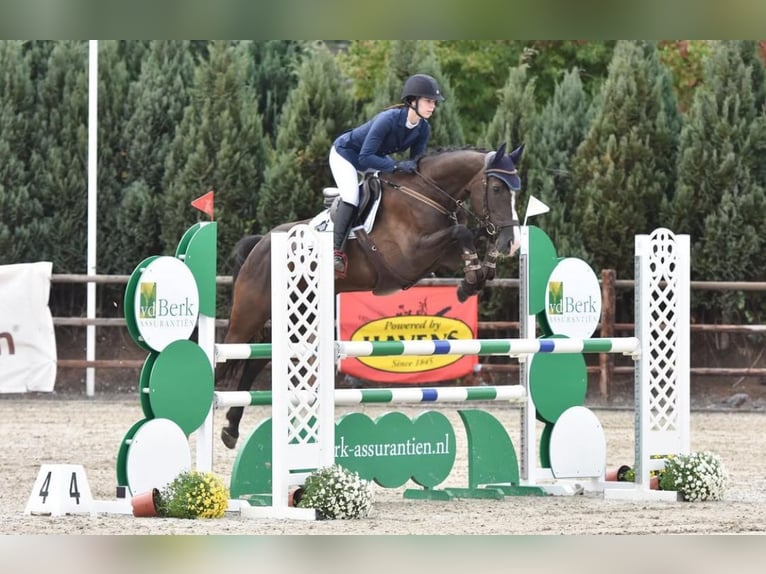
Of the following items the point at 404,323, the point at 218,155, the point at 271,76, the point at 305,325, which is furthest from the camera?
the point at 271,76

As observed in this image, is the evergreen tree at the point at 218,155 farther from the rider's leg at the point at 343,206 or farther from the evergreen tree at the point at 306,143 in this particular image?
the rider's leg at the point at 343,206

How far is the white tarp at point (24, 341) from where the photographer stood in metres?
A: 9.66

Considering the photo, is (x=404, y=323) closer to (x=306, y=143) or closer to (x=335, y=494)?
(x=306, y=143)

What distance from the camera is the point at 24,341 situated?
9672 millimetres

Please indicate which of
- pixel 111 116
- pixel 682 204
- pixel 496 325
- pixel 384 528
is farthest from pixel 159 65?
pixel 384 528

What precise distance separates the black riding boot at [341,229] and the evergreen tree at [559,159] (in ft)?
18.1

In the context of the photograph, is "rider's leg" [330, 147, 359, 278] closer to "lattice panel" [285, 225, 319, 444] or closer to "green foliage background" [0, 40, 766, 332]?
"lattice panel" [285, 225, 319, 444]

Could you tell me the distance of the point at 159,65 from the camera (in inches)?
468

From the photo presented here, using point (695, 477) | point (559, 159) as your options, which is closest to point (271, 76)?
point (559, 159)

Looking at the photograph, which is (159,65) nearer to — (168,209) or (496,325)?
(168,209)

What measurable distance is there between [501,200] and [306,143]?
628 centimetres

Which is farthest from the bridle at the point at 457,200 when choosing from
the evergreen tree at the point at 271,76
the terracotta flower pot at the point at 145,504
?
the evergreen tree at the point at 271,76

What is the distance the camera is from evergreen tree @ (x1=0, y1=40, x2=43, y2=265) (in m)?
11.5

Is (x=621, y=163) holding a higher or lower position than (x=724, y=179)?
higher
